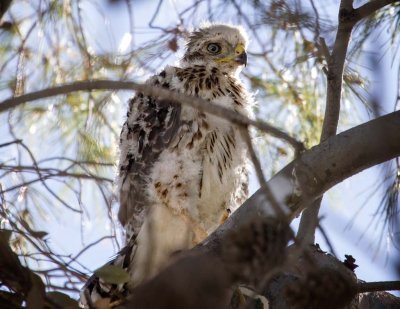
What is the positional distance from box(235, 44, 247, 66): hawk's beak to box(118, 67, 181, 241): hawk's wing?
510 millimetres

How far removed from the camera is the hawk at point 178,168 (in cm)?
392

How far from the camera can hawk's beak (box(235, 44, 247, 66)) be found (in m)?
4.51

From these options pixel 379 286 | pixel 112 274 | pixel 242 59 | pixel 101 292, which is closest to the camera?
pixel 112 274

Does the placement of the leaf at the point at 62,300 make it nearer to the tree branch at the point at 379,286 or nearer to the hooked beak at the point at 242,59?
the tree branch at the point at 379,286

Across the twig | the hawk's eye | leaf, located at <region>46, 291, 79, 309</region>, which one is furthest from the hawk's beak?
the twig

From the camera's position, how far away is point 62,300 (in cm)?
254

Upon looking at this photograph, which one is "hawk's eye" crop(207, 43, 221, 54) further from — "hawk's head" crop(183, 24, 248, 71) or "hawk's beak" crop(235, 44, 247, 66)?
"hawk's beak" crop(235, 44, 247, 66)

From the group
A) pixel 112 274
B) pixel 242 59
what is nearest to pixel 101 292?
pixel 112 274

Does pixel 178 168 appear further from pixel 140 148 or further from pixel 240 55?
pixel 240 55

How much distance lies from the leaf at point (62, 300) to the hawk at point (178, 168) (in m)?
1.09

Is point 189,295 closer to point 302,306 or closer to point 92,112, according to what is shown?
point 302,306

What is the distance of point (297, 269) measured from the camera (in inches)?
121

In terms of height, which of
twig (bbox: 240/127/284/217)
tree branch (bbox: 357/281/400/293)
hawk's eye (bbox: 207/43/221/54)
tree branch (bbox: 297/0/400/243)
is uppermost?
hawk's eye (bbox: 207/43/221/54)

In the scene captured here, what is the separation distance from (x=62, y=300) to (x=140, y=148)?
169 cm
